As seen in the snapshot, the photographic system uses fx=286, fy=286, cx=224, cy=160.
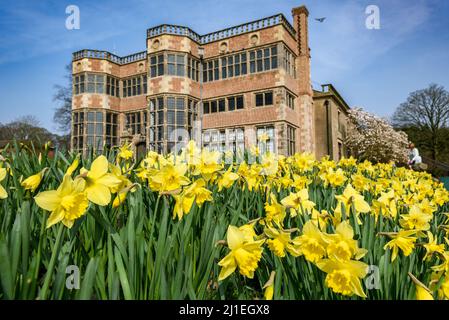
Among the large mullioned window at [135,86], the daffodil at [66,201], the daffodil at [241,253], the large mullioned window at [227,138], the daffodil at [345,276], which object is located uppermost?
the large mullioned window at [135,86]

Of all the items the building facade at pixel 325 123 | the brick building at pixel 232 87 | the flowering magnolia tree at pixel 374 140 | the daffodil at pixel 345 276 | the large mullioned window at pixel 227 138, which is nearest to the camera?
the daffodil at pixel 345 276

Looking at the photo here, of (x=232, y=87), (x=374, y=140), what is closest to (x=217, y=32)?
(x=232, y=87)

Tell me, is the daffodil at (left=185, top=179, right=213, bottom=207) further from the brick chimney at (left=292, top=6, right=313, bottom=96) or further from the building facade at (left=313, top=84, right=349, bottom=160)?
the building facade at (left=313, top=84, right=349, bottom=160)

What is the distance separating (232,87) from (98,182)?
15.3 m

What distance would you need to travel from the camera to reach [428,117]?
2483 cm

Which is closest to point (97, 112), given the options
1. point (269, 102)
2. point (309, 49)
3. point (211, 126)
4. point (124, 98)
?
point (124, 98)

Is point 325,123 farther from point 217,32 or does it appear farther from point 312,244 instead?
point 312,244

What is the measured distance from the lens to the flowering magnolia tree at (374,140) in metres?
20.5

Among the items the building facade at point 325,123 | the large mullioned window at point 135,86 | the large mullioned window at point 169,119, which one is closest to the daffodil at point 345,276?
the large mullioned window at point 169,119

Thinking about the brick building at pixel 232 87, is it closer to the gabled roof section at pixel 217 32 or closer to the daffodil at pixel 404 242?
the gabled roof section at pixel 217 32

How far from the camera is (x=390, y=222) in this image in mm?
1399

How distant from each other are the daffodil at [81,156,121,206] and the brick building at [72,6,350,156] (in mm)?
13701

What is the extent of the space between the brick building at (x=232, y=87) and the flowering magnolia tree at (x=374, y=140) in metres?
5.28
